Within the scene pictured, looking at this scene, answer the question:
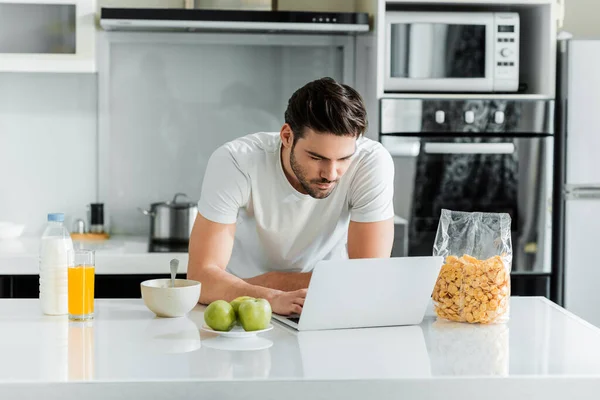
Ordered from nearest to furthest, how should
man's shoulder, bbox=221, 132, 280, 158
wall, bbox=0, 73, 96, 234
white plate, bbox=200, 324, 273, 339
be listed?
white plate, bbox=200, 324, 273, 339
man's shoulder, bbox=221, 132, 280, 158
wall, bbox=0, 73, 96, 234

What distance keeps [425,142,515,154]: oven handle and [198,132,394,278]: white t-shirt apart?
100 centimetres

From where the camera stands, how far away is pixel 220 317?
5.59 feet

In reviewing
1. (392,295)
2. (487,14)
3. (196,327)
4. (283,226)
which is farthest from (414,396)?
(487,14)

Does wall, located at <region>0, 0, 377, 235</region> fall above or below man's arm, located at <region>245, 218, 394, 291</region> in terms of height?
above

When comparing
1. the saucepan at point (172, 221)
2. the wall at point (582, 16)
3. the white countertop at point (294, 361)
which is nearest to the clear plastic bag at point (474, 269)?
the white countertop at point (294, 361)

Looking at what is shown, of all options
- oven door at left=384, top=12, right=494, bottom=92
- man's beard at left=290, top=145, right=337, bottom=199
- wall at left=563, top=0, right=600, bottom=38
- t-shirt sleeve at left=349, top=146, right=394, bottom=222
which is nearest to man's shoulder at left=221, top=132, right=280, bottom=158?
man's beard at left=290, top=145, right=337, bottom=199

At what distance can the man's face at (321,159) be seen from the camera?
204 centimetres

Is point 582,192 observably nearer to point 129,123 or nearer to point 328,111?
point 328,111

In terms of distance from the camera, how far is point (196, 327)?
1819mm

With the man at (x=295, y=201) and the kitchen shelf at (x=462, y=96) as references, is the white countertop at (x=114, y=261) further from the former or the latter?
the kitchen shelf at (x=462, y=96)

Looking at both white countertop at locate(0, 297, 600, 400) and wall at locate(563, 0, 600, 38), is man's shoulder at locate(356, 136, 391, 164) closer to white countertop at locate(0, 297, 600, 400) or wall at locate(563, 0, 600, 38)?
white countertop at locate(0, 297, 600, 400)

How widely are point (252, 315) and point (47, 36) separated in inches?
84.6

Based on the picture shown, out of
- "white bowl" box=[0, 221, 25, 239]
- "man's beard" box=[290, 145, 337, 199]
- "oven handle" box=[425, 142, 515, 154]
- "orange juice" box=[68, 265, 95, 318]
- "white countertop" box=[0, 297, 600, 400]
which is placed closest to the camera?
Result: "white countertop" box=[0, 297, 600, 400]

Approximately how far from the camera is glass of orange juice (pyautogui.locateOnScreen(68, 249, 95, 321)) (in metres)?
1.85
